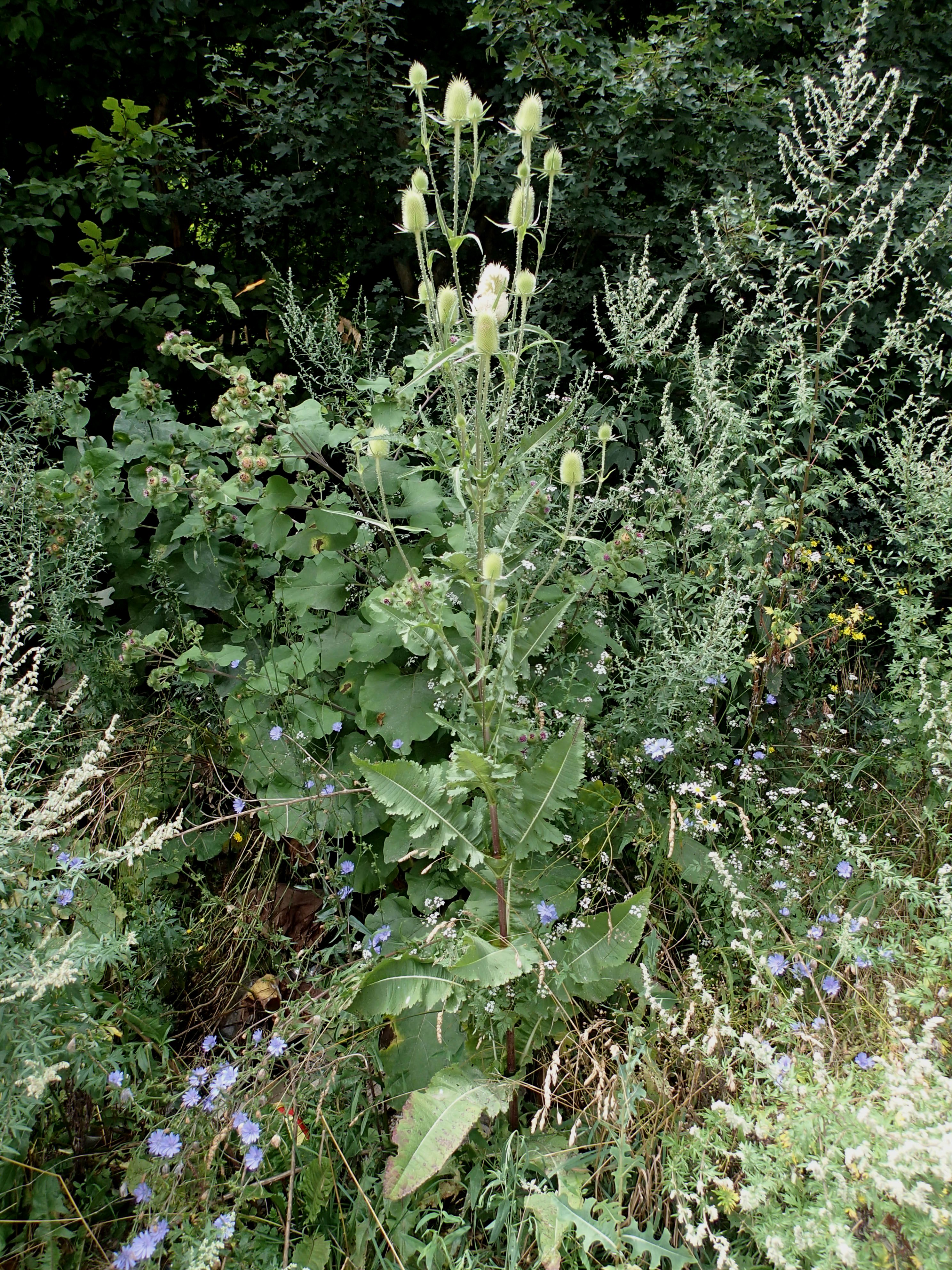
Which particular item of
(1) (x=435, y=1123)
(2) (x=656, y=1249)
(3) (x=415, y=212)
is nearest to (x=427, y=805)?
(1) (x=435, y=1123)

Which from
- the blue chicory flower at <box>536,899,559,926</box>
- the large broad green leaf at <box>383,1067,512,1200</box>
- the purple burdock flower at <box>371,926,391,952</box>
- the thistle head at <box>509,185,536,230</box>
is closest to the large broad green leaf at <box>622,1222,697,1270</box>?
the large broad green leaf at <box>383,1067,512,1200</box>

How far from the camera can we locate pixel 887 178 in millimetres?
3764

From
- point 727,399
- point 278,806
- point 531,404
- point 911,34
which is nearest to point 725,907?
point 278,806

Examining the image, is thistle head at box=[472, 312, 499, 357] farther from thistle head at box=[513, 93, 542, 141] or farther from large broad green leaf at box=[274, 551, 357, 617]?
large broad green leaf at box=[274, 551, 357, 617]

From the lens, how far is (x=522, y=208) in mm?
1615

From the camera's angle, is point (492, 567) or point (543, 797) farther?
point (543, 797)

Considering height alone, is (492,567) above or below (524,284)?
below

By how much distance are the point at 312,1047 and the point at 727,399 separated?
2.61 metres

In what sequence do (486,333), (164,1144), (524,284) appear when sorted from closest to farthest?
(486,333) < (164,1144) < (524,284)

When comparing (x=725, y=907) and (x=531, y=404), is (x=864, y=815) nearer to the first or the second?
(x=725, y=907)

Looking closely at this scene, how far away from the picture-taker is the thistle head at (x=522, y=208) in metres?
1.62

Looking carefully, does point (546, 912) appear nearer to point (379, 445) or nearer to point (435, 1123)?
point (435, 1123)

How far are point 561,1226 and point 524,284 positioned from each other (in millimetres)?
1724

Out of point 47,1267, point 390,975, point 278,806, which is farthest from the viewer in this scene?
point 278,806
